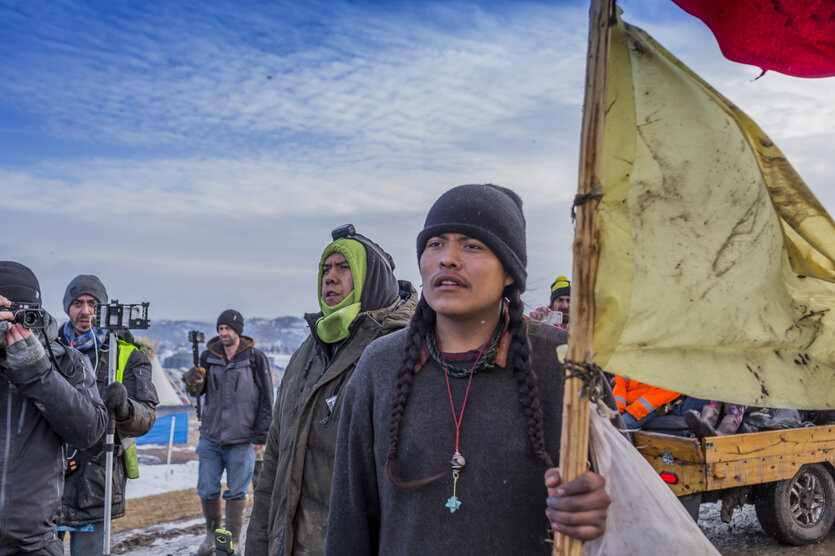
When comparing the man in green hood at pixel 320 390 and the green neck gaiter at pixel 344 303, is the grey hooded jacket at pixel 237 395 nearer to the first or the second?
the man in green hood at pixel 320 390

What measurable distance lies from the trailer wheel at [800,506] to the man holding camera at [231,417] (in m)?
4.97

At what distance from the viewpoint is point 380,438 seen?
193 centimetres

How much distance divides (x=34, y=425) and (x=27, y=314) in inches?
20.7

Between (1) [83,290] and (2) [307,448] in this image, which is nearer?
(2) [307,448]

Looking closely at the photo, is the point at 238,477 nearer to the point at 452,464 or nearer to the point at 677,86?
the point at 452,464

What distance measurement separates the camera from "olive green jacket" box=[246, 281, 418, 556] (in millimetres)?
2930

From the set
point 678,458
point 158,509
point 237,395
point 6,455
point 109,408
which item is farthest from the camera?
point 158,509

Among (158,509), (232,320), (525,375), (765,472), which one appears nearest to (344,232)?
(525,375)

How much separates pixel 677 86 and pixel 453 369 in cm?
97

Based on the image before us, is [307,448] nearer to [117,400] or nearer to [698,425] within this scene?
[117,400]

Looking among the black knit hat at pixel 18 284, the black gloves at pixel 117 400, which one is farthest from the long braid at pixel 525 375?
the black gloves at pixel 117 400

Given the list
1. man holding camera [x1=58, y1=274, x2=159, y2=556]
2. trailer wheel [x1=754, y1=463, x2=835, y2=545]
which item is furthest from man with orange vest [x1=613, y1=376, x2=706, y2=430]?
man holding camera [x1=58, y1=274, x2=159, y2=556]

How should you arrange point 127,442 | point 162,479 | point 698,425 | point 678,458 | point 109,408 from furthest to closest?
1. point 162,479
2. point 678,458
3. point 698,425
4. point 127,442
5. point 109,408

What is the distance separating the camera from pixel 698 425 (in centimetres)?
540
